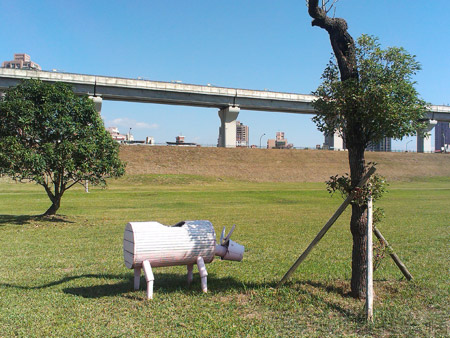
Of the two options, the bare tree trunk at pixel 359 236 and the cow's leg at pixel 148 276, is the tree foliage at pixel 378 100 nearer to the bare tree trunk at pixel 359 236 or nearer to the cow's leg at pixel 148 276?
the bare tree trunk at pixel 359 236

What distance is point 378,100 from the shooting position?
20.4 feet

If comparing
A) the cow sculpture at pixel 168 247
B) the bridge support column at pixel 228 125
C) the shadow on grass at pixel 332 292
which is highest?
the bridge support column at pixel 228 125

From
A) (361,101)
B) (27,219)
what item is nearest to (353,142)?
(361,101)

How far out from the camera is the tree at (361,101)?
6.32 metres

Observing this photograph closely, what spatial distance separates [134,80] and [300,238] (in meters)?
49.7

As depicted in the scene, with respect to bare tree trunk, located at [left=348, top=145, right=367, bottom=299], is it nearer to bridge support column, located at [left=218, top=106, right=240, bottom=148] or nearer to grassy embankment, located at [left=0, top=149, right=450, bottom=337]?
grassy embankment, located at [left=0, top=149, right=450, bottom=337]

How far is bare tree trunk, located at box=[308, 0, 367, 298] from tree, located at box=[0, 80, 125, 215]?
1200 cm

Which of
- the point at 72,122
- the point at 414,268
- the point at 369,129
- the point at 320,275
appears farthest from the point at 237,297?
the point at 72,122

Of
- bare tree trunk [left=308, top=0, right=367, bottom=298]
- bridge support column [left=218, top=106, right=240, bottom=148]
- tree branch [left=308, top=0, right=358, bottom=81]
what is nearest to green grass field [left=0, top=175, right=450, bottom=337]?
bare tree trunk [left=308, top=0, right=367, bottom=298]

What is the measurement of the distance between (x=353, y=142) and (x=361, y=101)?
28.6 inches

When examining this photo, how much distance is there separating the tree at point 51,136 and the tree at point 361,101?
11950 millimetres

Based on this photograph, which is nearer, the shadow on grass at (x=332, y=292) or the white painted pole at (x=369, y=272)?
Result: the white painted pole at (x=369, y=272)

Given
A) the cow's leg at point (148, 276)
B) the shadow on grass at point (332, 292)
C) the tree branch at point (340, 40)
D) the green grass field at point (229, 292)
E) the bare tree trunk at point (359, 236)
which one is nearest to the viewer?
the green grass field at point (229, 292)

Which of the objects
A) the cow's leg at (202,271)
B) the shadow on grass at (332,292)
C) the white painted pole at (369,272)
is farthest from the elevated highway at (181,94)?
the cow's leg at (202,271)
